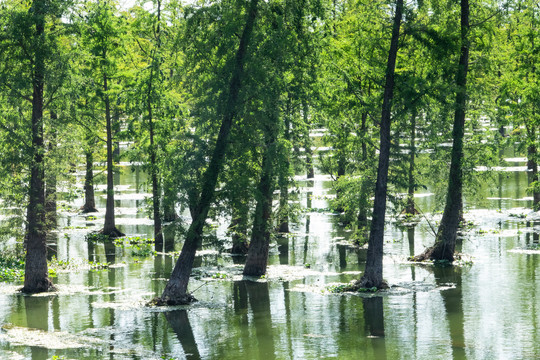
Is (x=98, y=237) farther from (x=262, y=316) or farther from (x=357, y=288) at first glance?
(x=262, y=316)

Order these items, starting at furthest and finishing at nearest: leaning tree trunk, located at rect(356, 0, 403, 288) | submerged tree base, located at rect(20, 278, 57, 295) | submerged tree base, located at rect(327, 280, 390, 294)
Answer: submerged tree base, located at rect(20, 278, 57, 295), submerged tree base, located at rect(327, 280, 390, 294), leaning tree trunk, located at rect(356, 0, 403, 288)

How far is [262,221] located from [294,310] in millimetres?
3821

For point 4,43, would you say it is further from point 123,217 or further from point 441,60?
point 123,217

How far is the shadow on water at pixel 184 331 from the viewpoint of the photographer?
1916cm

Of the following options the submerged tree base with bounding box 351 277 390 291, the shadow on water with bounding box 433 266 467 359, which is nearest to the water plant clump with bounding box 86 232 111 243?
the submerged tree base with bounding box 351 277 390 291

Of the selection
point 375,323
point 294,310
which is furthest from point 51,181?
point 375,323

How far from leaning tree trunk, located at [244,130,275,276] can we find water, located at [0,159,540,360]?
81 centimetres

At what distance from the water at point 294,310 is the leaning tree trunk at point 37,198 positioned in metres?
0.99

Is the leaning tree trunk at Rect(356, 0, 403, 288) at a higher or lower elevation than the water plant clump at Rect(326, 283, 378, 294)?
higher

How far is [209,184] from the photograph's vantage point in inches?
942

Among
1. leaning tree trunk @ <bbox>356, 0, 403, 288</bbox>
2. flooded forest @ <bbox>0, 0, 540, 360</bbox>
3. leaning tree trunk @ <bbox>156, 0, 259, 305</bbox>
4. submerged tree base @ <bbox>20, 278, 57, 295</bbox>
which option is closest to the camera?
flooded forest @ <bbox>0, 0, 540, 360</bbox>

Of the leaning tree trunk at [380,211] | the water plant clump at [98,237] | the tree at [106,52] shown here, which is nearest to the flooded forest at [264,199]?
the leaning tree trunk at [380,211]

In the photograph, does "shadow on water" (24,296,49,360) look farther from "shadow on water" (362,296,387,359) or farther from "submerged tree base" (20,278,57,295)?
"shadow on water" (362,296,387,359)

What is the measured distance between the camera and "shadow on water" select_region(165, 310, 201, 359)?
19156 millimetres
